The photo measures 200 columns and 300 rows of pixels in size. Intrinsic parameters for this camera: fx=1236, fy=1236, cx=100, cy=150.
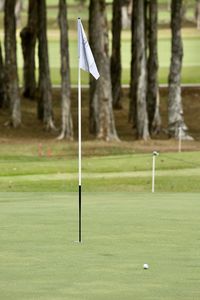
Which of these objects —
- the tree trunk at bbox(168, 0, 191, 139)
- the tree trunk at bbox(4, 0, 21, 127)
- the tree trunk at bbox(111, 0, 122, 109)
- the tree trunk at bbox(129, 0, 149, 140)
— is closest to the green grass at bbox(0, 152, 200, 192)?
the tree trunk at bbox(129, 0, 149, 140)

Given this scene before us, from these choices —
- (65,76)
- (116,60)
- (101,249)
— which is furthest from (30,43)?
(101,249)

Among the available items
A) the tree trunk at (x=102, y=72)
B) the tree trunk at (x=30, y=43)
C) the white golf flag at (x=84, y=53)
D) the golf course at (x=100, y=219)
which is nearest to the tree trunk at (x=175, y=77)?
the golf course at (x=100, y=219)

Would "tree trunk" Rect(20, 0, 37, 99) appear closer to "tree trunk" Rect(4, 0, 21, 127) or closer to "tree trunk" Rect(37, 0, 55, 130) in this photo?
"tree trunk" Rect(37, 0, 55, 130)

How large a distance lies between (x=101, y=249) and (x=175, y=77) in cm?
2986

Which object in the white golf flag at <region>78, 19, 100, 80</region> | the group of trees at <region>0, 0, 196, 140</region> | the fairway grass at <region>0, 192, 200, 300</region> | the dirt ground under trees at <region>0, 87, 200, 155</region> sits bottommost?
the dirt ground under trees at <region>0, 87, 200, 155</region>

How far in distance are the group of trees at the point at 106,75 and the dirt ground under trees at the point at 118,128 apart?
56 centimetres

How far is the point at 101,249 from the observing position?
15.1 metres

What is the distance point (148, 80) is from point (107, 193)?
25060 millimetres

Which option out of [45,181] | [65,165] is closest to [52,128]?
[65,165]

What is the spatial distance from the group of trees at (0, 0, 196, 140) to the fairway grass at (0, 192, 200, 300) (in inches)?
782

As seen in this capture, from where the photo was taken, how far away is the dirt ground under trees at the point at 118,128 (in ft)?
134

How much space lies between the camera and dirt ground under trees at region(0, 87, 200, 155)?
40.8 m

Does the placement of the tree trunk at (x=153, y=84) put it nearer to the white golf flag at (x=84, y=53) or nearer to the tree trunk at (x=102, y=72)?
the tree trunk at (x=102, y=72)

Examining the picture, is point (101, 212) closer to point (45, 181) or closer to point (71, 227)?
point (71, 227)
